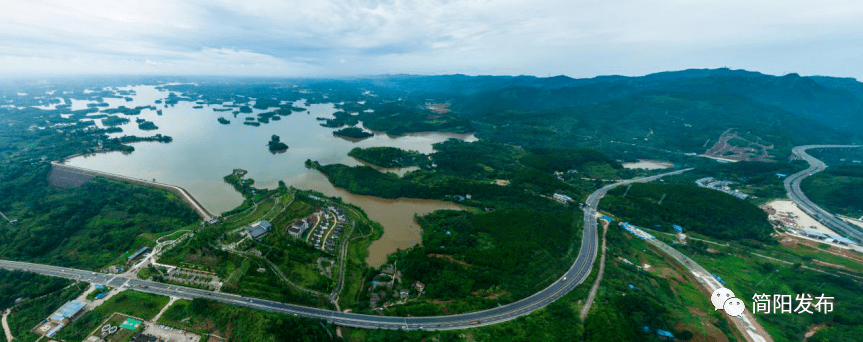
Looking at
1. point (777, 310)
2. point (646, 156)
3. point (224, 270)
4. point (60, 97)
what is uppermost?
point (60, 97)

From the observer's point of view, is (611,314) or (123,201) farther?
(123,201)

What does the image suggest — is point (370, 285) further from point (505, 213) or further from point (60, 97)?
point (60, 97)

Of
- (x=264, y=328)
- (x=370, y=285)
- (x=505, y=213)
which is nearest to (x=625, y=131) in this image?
(x=505, y=213)

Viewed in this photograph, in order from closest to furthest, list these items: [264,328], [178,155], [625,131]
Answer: [264,328] → [178,155] → [625,131]

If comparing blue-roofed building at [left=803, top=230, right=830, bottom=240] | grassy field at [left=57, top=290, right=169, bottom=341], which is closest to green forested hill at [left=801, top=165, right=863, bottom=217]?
blue-roofed building at [left=803, top=230, right=830, bottom=240]

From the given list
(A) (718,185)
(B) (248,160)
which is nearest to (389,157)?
(B) (248,160)

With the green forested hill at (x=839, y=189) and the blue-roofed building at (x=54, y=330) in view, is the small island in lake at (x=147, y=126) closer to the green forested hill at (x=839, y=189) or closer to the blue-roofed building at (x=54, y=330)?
the blue-roofed building at (x=54, y=330)

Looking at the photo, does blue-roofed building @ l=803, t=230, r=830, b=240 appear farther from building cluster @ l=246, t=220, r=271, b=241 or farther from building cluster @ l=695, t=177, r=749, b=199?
building cluster @ l=246, t=220, r=271, b=241

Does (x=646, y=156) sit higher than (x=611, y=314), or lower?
higher
